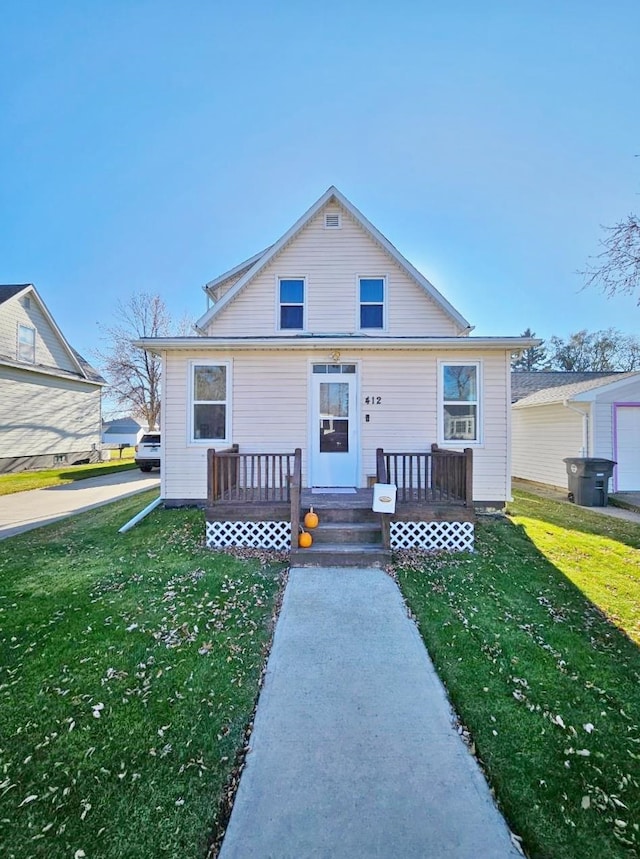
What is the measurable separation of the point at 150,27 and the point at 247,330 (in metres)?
8.25

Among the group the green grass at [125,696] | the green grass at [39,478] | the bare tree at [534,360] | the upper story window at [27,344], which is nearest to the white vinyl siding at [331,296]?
the green grass at [125,696]

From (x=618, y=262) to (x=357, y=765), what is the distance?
26.4 feet

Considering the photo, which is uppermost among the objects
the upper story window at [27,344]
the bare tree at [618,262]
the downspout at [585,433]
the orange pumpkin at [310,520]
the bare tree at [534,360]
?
the bare tree at [534,360]

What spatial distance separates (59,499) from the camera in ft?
36.9

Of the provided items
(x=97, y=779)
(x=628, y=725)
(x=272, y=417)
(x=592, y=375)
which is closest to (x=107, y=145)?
(x=272, y=417)

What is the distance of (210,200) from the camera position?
13695mm

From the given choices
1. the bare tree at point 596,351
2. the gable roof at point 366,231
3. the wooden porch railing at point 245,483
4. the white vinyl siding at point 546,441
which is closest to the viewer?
the wooden porch railing at point 245,483

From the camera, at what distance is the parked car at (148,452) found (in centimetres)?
1694

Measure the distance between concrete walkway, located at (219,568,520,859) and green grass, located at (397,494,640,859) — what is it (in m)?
0.21

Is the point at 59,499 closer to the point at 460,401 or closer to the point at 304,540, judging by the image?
the point at 304,540

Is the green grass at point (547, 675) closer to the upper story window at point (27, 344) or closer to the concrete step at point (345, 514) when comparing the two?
the concrete step at point (345, 514)

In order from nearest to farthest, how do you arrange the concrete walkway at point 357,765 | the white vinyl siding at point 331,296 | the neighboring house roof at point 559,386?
the concrete walkway at point 357,765, the white vinyl siding at point 331,296, the neighboring house roof at point 559,386

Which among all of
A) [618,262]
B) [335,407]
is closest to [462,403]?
[335,407]

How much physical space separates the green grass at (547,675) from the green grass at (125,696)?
1694 mm
